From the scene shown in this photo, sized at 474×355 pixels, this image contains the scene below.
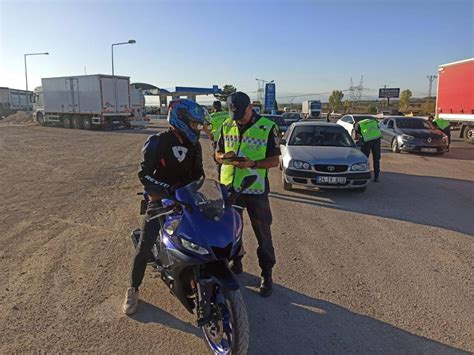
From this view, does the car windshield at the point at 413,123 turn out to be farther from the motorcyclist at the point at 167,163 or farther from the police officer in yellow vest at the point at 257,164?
the motorcyclist at the point at 167,163

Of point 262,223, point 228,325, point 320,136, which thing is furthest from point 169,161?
point 320,136

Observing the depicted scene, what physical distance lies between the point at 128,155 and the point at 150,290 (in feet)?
37.2

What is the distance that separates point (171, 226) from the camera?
10.00 ft

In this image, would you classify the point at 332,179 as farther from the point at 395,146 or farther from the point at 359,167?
the point at 395,146

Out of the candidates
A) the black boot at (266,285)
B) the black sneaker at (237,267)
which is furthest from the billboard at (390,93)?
the black boot at (266,285)

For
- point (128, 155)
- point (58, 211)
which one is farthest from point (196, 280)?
point (128, 155)

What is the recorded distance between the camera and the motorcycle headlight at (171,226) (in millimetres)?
2984

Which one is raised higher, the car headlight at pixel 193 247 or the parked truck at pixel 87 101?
the parked truck at pixel 87 101

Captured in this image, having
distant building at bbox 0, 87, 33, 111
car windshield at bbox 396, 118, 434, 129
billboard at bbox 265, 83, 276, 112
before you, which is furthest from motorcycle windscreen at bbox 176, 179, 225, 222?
distant building at bbox 0, 87, 33, 111

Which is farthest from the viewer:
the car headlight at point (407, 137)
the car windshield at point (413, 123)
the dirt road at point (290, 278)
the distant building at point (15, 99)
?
the distant building at point (15, 99)

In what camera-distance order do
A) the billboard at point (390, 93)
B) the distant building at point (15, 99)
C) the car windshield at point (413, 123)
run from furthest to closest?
the billboard at point (390, 93) < the distant building at point (15, 99) < the car windshield at point (413, 123)

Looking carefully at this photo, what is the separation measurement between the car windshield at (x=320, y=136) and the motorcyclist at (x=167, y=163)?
6.11 meters

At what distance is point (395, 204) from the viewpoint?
7.64m

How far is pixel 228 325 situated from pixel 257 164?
1601 mm
